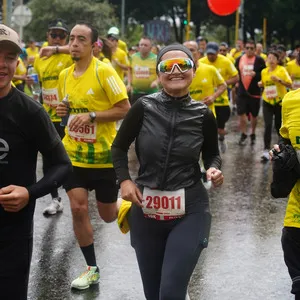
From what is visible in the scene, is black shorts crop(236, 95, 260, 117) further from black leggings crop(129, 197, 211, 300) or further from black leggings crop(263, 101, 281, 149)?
black leggings crop(129, 197, 211, 300)

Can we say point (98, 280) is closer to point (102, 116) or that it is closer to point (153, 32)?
point (102, 116)

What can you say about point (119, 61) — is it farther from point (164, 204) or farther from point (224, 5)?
point (164, 204)

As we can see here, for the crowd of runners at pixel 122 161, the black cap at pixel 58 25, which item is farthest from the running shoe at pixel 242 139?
the crowd of runners at pixel 122 161

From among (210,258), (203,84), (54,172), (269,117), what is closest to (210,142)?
(54,172)

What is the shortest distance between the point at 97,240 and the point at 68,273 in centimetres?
104

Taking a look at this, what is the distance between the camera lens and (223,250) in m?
6.69

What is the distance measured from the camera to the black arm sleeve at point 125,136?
423 cm

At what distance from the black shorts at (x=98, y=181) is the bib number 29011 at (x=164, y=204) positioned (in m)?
1.64

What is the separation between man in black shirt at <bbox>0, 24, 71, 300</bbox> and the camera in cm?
331

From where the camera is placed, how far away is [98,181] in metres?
5.84

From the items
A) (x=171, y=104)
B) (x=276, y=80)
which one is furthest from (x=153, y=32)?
(x=171, y=104)

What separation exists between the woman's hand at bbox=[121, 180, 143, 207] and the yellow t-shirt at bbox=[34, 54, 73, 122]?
4.16m

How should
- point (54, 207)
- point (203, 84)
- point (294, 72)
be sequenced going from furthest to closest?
point (294, 72)
point (203, 84)
point (54, 207)

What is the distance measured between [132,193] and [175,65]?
0.76 m
